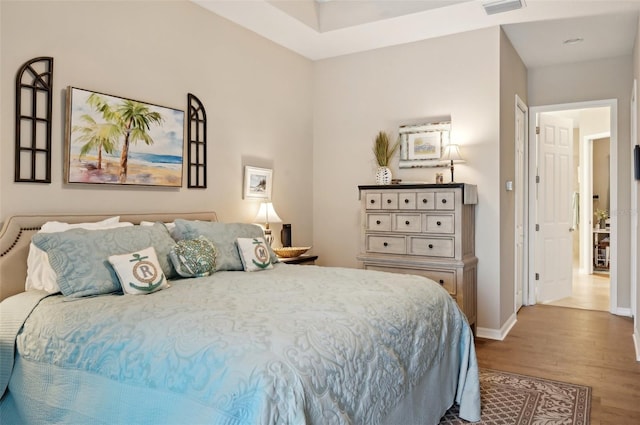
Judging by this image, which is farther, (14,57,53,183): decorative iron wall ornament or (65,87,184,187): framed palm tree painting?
(65,87,184,187): framed palm tree painting

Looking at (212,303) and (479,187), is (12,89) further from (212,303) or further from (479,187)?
→ (479,187)

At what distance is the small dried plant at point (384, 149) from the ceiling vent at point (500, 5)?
4.82 feet

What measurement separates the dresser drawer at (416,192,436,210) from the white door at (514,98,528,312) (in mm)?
1409

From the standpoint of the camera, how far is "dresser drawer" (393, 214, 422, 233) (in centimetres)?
412

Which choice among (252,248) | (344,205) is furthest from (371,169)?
(252,248)

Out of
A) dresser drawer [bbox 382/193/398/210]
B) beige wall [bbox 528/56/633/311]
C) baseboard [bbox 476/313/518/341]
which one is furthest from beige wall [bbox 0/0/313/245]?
beige wall [bbox 528/56/633/311]

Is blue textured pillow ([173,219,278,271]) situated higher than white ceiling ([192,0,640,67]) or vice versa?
white ceiling ([192,0,640,67])

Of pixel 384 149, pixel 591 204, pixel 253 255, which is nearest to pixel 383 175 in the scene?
pixel 384 149

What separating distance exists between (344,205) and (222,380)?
12.4 feet

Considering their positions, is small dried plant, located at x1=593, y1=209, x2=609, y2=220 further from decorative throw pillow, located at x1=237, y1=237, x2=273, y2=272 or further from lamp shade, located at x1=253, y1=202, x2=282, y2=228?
decorative throw pillow, located at x1=237, y1=237, x2=273, y2=272

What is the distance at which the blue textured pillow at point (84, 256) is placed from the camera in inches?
89.7

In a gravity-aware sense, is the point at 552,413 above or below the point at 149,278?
below

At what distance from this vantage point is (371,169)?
492 cm

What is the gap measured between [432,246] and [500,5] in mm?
2039
